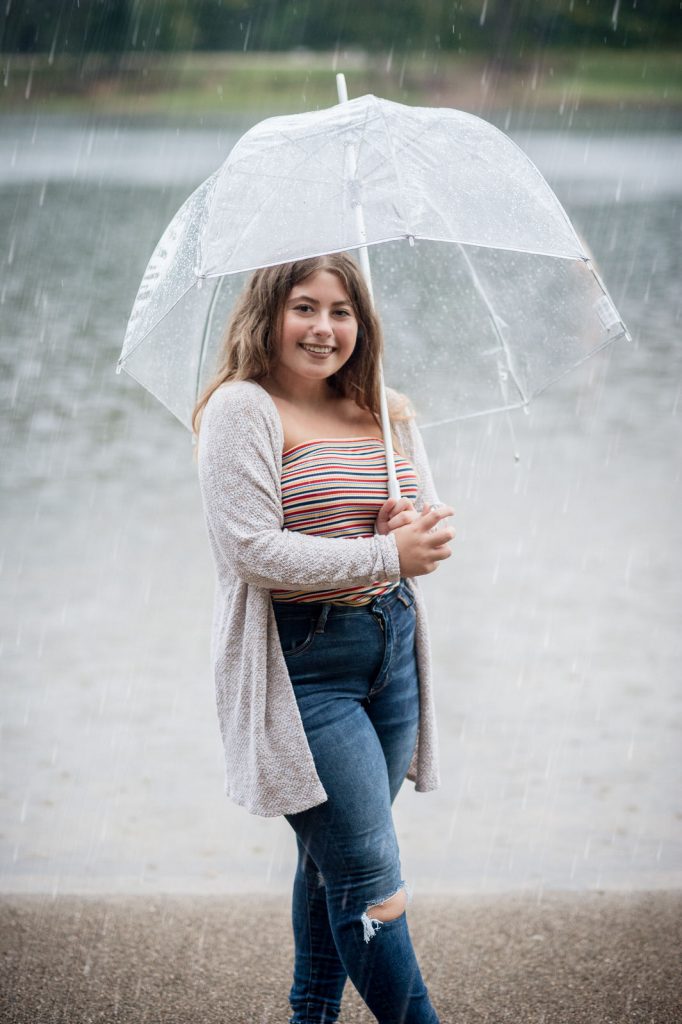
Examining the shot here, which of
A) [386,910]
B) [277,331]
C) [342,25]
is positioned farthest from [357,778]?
[342,25]

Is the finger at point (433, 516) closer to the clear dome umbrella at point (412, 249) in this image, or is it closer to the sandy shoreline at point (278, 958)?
the clear dome umbrella at point (412, 249)

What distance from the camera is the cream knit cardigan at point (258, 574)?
2.23 m

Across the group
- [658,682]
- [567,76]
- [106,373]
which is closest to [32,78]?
[567,76]

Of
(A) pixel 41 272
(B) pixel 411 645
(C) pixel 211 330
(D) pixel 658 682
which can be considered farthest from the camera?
(A) pixel 41 272

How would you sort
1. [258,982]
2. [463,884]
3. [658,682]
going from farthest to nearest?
[658,682] < [463,884] < [258,982]

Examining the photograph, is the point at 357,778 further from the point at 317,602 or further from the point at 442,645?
the point at 442,645

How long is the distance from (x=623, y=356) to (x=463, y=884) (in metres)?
10.8

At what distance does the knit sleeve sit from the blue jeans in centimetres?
13

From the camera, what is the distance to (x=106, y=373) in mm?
13195

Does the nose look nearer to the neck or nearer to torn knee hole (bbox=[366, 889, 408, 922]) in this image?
the neck

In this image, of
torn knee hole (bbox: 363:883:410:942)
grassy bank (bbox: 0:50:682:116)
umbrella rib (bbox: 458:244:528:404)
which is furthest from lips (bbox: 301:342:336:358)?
grassy bank (bbox: 0:50:682:116)

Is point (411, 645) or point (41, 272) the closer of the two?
point (411, 645)

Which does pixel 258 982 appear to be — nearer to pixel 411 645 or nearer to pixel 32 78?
pixel 411 645

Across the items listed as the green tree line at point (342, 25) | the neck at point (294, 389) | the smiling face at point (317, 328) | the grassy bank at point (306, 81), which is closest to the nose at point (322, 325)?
the smiling face at point (317, 328)
